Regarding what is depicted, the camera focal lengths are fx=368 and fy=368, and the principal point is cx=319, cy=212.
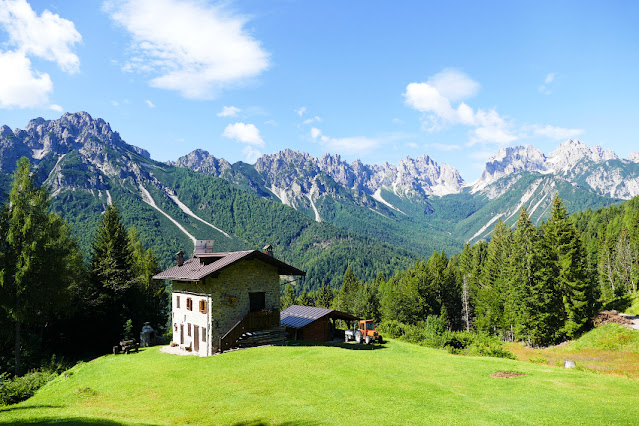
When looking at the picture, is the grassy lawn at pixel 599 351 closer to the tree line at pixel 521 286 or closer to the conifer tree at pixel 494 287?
the tree line at pixel 521 286

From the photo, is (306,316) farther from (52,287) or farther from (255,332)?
(52,287)

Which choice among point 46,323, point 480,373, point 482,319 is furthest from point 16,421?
point 482,319

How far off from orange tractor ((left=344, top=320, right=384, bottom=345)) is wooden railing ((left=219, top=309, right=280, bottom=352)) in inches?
499

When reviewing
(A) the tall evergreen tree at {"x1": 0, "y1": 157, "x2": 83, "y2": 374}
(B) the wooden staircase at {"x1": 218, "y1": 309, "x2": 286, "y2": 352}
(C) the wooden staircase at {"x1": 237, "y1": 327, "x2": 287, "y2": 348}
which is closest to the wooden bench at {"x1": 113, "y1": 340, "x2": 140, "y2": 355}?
(A) the tall evergreen tree at {"x1": 0, "y1": 157, "x2": 83, "y2": 374}

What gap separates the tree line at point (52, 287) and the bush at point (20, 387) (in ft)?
21.8

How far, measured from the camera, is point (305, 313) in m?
51.6

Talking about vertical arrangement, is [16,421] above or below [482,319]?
above

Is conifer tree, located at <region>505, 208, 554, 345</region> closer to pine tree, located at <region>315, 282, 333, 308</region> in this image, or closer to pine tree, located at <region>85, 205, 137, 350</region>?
pine tree, located at <region>85, 205, 137, 350</region>

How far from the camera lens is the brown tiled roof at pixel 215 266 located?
34759 mm

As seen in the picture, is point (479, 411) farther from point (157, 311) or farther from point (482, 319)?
point (157, 311)

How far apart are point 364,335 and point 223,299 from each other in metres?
20.8

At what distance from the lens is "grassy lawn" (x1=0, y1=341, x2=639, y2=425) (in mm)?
16438

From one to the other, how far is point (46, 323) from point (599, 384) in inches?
2256

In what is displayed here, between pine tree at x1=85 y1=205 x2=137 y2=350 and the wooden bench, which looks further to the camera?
pine tree at x1=85 y1=205 x2=137 y2=350
